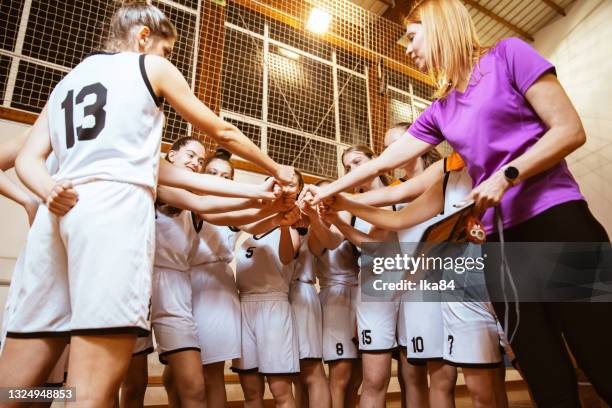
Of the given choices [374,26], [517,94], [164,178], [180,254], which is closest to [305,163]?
[374,26]

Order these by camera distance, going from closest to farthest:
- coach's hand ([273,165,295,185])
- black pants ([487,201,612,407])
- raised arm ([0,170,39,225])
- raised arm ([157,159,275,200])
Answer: black pants ([487,201,612,407]) → raised arm ([0,170,39,225]) → raised arm ([157,159,275,200]) → coach's hand ([273,165,295,185])

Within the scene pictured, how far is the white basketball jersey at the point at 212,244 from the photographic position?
8.98 feet

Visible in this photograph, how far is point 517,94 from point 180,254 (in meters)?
1.96

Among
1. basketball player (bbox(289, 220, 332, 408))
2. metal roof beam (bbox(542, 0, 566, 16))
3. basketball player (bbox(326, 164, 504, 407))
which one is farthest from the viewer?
metal roof beam (bbox(542, 0, 566, 16))

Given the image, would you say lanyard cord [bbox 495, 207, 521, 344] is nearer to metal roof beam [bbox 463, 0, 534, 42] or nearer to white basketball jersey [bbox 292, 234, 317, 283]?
white basketball jersey [bbox 292, 234, 317, 283]

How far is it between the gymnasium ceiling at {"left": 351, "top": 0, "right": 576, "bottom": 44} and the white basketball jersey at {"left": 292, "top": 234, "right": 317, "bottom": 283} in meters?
6.05

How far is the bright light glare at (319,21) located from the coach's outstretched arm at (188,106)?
5.21 metres

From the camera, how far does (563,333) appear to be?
1.28 m

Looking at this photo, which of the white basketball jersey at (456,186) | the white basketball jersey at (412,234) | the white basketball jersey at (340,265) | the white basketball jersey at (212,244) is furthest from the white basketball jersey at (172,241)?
the white basketball jersey at (456,186)

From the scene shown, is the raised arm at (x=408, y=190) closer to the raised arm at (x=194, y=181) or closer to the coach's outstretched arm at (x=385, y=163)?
the coach's outstretched arm at (x=385, y=163)

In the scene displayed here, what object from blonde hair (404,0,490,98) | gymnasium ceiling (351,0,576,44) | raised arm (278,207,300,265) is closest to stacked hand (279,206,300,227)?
raised arm (278,207,300,265)

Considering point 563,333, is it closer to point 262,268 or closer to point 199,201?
point 199,201

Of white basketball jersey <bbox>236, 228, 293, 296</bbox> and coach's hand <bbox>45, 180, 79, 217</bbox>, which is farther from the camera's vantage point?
white basketball jersey <bbox>236, 228, 293, 296</bbox>

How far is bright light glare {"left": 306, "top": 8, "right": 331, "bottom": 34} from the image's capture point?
6.39 meters
